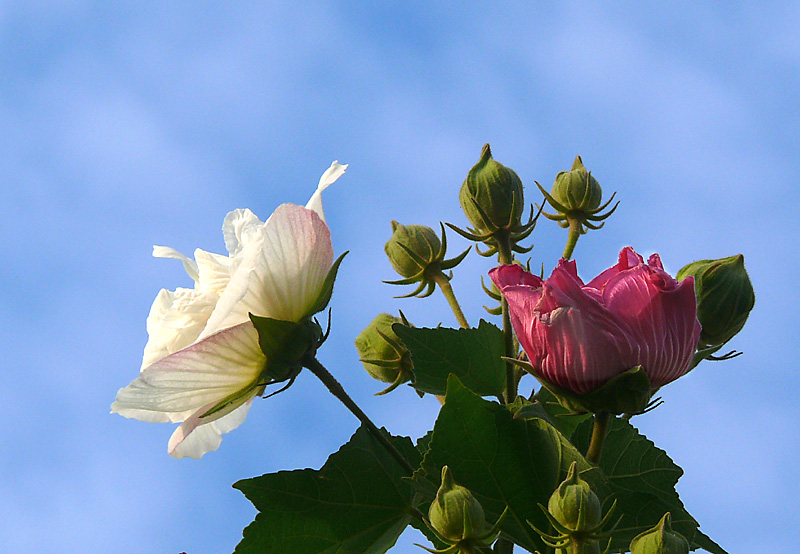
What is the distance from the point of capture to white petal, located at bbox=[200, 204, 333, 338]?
3.67 feet

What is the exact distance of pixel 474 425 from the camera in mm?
1056

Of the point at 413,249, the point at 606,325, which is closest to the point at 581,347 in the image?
the point at 606,325

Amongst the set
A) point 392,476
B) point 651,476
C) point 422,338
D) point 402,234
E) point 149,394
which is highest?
point 402,234

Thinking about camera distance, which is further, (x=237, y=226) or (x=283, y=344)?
(x=237, y=226)

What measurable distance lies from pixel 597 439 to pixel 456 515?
0.86 feet

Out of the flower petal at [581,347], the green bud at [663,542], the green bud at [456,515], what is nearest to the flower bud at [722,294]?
the flower petal at [581,347]

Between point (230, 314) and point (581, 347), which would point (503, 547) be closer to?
point (581, 347)

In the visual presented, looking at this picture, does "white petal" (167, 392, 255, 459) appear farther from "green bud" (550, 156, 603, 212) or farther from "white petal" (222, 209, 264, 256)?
"green bud" (550, 156, 603, 212)

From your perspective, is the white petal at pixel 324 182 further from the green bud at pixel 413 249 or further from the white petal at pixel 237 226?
the green bud at pixel 413 249

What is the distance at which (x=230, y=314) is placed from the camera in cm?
114

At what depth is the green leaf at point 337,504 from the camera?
1.18 meters

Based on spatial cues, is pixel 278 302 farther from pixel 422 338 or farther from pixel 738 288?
pixel 738 288

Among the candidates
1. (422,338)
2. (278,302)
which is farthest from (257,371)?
(422,338)

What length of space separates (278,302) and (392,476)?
0.31m
